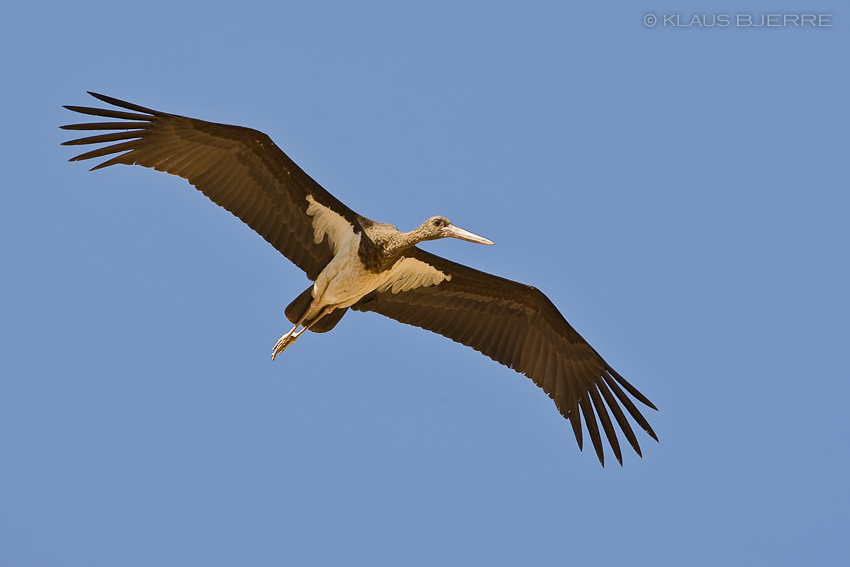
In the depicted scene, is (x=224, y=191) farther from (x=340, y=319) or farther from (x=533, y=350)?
(x=533, y=350)

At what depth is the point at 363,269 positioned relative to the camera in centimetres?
1600

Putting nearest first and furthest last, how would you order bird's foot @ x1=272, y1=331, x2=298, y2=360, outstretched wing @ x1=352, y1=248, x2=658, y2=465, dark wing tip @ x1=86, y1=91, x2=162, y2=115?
dark wing tip @ x1=86, y1=91, x2=162, y2=115 → bird's foot @ x1=272, y1=331, x2=298, y2=360 → outstretched wing @ x1=352, y1=248, x2=658, y2=465

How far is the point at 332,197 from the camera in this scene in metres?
16.1

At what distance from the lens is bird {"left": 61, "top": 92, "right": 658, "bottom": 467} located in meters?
15.7

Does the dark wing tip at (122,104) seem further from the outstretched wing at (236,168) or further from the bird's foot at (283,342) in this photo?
the bird's foot at (283,342)

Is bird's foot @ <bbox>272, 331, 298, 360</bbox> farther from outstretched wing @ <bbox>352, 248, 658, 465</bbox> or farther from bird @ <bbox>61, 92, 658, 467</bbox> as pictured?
outstretched wing @ <bbox>352, 248, 658, 465</bbox>

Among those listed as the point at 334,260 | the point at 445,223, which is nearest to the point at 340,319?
the point at 334,260

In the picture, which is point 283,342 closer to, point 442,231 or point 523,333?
point 442,231

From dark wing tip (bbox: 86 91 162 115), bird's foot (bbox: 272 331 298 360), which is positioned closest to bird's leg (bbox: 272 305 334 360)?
bird's foot (bbox: 272 331 298 360)

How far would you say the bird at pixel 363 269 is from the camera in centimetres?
1569

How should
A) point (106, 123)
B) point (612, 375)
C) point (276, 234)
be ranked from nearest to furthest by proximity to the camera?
point (106, 123) < point (276, 234) < point (612, 375)

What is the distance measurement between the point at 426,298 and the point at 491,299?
0.94m

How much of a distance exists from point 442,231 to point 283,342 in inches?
103

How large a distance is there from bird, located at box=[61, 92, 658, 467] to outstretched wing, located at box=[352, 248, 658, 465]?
1cm
